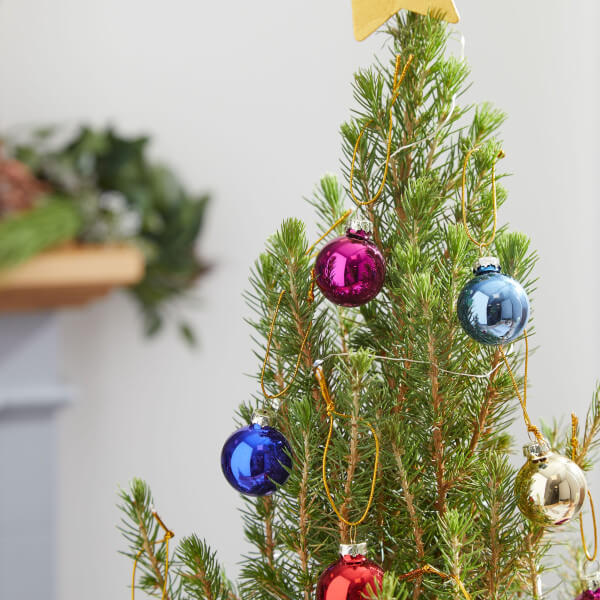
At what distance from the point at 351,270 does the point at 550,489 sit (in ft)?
0.53

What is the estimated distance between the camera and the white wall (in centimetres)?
124

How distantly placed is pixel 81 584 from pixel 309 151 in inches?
36.5

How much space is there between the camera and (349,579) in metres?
0.36

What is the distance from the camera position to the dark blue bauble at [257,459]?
0.42 meters

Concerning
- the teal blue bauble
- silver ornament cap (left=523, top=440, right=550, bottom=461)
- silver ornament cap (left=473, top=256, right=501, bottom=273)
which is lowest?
silver ornament cap (left=523, top=440, right=550, bottom=461)

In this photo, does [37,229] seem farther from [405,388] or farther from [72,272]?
[405,388]

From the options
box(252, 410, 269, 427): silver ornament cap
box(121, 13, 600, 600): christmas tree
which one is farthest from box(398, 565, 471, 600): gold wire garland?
box(252, 410, 269, 427): silver ornament cap

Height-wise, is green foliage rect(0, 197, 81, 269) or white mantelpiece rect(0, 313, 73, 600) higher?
green foliage rect(0, 197, 81, 269)

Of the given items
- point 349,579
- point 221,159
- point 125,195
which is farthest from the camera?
point 221,159

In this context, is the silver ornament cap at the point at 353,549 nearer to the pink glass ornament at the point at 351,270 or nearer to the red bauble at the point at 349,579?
the red bauble at the point at 349,579

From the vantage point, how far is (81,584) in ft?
4.40

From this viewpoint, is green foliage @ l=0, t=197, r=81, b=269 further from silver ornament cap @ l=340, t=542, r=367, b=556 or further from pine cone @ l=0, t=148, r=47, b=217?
silver ornament cap @ l=340, t=542, r=367, b=556

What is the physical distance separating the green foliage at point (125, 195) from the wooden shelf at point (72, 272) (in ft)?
0.15

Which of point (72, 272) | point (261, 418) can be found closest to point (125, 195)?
point (72, 272)
